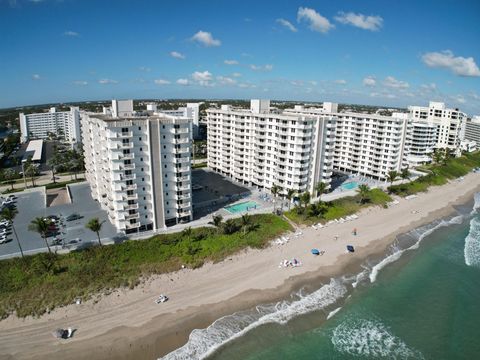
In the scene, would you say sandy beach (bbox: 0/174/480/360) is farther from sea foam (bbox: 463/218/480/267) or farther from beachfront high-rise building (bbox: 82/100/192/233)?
beachfront high-rise building (bbox: 82/100/192/233)

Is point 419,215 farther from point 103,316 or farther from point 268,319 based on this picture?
point 103,316

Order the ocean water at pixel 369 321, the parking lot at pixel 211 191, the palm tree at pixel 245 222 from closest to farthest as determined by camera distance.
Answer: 1. the ocean water at pixel 369 321
2. the palm tree at pixel 245 222
3. the parking lot at pixel 211 191

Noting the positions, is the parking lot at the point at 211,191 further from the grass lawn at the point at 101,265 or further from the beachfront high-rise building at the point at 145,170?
the grass lawn at the point at 101,265

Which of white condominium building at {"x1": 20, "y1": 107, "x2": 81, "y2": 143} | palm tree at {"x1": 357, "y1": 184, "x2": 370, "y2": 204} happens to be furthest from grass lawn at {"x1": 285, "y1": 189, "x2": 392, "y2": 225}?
white condominium building at {"x1": 20, "y1": 107, "x2": 81, "y2": 143}

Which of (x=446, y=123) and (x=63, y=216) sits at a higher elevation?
(x=446, y=123)

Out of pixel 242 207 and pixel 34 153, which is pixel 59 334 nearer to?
pixel 242 207

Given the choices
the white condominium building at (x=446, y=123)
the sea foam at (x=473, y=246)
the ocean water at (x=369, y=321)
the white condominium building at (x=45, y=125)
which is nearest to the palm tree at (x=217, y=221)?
the ocean water at (x=369, y=321)

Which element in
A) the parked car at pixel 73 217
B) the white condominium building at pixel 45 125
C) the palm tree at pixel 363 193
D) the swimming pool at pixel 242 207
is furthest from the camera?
the white condominium building at pixel 45 125

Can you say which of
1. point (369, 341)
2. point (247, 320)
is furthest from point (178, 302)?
point (369, 341)

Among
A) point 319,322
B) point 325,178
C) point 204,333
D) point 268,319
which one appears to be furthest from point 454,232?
point 204,333
